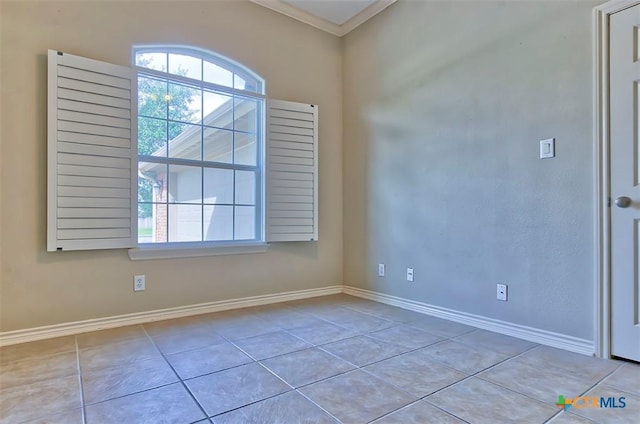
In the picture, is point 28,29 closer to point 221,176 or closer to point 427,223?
point 221,176

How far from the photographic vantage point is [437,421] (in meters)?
1.39

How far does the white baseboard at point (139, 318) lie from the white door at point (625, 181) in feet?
8.04

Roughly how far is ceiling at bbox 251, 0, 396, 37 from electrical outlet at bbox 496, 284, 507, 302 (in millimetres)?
2672

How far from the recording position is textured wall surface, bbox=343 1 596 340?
2.15m

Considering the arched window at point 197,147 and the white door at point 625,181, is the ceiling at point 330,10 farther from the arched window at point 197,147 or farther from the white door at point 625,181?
the white door at point 625,181

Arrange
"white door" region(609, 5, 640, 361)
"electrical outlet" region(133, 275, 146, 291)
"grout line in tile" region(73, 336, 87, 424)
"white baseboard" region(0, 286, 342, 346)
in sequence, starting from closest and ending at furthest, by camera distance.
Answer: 1. "grout line in tile" region(73, 336, 87, 424)
2. "white door" region(609, 5, 640, 361)
3. "white baseboard" region(0, 286, 342, 346)
4. "electrical outlet" region(133, 275, 146, 291)

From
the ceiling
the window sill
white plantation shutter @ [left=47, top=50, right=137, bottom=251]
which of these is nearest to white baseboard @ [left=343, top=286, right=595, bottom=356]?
the window sill

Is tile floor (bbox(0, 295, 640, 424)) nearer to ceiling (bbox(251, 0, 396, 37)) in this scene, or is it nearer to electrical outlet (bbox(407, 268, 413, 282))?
electrical outlet (bbox(407, 268, 413, 282))

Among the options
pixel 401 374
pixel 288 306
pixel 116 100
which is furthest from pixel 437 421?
pixel 116 100

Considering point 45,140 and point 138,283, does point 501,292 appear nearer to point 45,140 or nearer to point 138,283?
point 138,283

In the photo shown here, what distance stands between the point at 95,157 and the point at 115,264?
0.80 meters

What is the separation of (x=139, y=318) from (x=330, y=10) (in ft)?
10.9

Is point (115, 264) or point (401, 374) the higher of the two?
point (115, 264)

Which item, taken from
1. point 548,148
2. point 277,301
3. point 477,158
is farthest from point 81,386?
point 548,148
